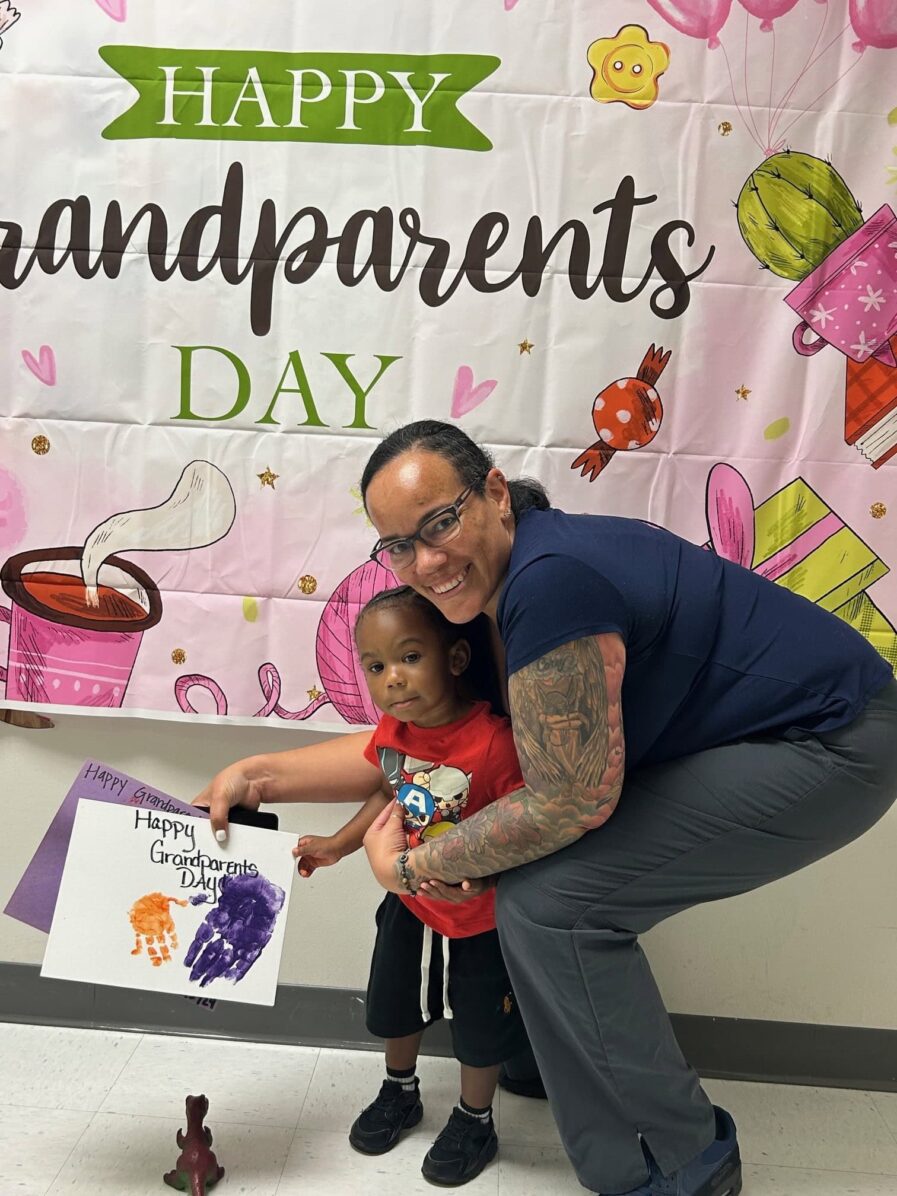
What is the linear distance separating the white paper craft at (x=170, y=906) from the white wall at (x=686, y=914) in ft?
1.24

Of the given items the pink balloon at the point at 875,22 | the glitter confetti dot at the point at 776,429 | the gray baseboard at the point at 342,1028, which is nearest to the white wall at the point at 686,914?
the gray baseboard at the point at 342,1028

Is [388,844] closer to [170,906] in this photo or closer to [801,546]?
[170,906]

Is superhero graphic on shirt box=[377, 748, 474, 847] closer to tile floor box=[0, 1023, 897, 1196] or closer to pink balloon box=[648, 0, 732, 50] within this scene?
tile floor box=[0, 1023, 897, 1196]

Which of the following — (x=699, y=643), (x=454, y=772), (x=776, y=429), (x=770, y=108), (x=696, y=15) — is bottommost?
(x=454, y=772)

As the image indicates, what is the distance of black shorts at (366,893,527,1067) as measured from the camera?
1.63m

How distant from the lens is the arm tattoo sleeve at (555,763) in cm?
129

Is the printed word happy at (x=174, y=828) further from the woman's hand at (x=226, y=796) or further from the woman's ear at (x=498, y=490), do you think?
the woman's ear at (x=498, y=490)

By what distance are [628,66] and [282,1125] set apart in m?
1.74

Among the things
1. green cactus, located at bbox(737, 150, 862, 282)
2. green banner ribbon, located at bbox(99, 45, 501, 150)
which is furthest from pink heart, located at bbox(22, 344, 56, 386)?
green cactus, located at bbox(737, 150, 862, 282)

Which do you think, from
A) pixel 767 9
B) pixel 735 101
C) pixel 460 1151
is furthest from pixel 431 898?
pixel 767 9

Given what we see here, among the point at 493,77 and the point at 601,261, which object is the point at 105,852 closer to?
the point at 601,261

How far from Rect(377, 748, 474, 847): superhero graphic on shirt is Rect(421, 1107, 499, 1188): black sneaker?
1.50 feet

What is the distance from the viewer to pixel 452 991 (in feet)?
5.47

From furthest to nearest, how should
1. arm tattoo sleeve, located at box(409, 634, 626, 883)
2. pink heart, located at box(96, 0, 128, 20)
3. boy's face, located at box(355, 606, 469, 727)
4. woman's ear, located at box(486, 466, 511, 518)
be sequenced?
pink heart, located at box(96, 0, 128, 20)
boy's face, located at box(355, 606, 469, 727)
woman's ear, located at box(486, 466, 511, 518)
arm tattoo sleeve, located at box(409, 634, 626, 883)
